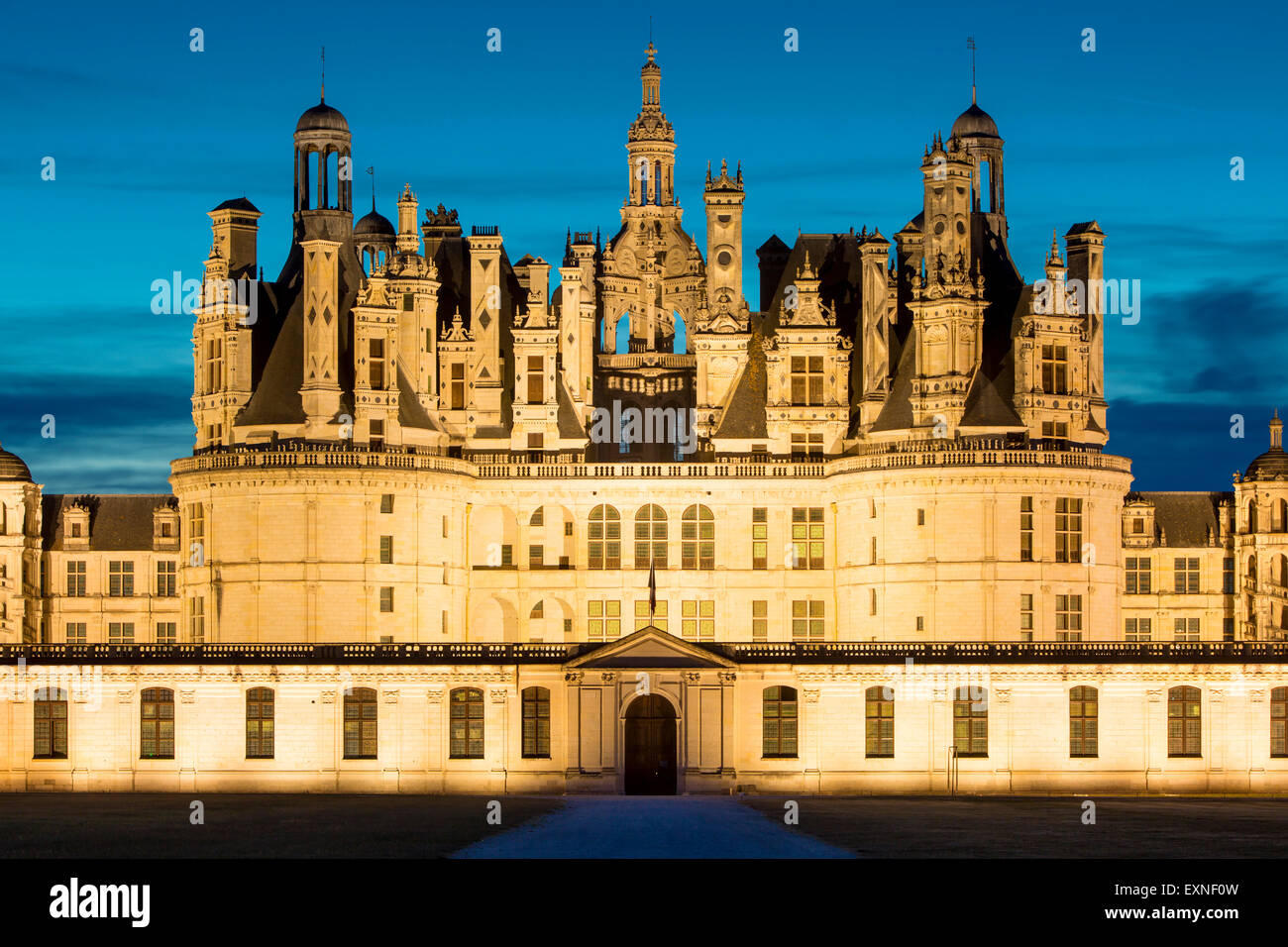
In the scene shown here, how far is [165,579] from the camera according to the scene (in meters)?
98.9

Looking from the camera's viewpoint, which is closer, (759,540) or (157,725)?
(157,725)

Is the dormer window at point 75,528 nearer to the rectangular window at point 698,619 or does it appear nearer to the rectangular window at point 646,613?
the rectangular window at point 646,613

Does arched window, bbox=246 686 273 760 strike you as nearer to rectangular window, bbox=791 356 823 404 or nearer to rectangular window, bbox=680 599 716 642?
rectangular window, bbox=680 599 716 642

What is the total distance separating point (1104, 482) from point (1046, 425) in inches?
117

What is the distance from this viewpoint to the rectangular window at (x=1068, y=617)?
8549 centimetres

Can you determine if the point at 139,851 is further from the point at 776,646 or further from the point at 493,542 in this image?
the point at 493,542

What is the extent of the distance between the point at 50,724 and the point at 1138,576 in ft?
146

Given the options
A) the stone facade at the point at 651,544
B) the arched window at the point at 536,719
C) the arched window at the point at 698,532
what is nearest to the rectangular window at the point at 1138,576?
the stone facade at the point at 651,544

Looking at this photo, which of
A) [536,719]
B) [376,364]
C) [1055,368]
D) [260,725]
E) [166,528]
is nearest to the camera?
[536,719]

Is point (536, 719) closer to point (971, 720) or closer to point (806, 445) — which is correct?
point (971, 720)

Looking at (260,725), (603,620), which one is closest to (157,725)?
(260,725)

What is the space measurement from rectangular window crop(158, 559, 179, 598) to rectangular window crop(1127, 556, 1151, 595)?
3905 centimetres

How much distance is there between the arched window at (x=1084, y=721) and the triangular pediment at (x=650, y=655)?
36.5ft
